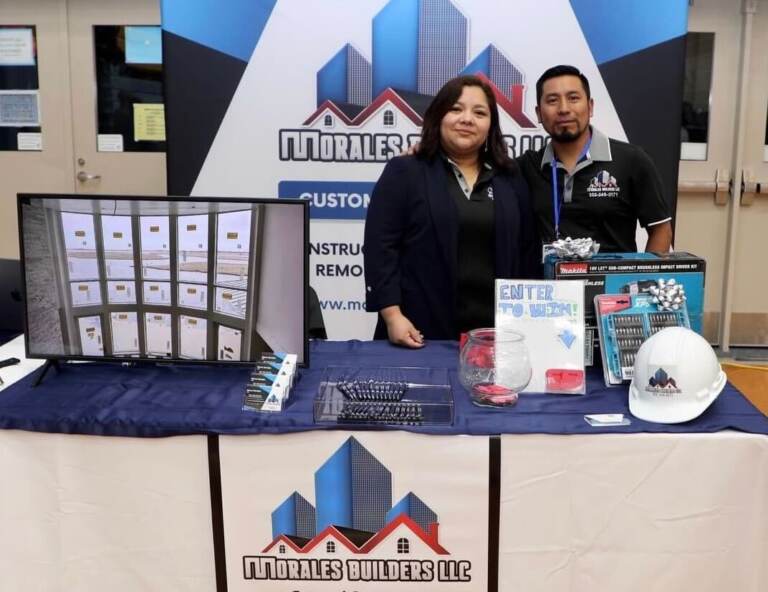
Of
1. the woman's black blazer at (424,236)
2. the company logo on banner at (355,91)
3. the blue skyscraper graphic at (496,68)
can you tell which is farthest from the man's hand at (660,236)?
the blue skyscraper graphic at (496,68)

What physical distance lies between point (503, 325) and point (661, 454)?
40cm

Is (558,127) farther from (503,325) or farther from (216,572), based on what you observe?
(216,572)

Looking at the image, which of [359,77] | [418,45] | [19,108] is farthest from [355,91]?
[19,108]

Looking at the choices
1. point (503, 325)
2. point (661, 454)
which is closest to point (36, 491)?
point (503, 325)

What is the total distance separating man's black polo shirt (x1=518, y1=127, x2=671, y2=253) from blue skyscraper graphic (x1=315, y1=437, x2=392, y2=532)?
1026mm

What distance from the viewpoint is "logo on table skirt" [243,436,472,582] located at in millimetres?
1474

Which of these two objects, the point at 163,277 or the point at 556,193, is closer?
the point at 163,277

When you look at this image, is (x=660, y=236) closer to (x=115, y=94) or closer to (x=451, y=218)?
(x=451, y=218)

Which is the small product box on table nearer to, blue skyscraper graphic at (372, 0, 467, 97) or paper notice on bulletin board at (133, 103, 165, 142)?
blue skyscraper graphic at (372, 0, 467, 97)

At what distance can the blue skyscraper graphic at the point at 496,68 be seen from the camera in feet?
9.66

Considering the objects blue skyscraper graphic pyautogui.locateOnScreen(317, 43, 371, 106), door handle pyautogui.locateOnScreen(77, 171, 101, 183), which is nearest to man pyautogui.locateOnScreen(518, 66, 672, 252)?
blue skyscraper graphic pyautogui.locateOnScreen(317, 43, 371, 106)

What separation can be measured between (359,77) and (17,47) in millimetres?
2461

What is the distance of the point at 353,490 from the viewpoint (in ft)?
4.84

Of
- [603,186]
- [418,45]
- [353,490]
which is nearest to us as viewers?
[353,490]
